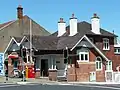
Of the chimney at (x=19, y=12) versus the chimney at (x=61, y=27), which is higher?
the chimney at (x=19, y=12)

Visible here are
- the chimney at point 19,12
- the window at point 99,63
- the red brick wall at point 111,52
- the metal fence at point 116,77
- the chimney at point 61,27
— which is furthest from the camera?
the chimney at point 19,12

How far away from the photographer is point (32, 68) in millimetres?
51562

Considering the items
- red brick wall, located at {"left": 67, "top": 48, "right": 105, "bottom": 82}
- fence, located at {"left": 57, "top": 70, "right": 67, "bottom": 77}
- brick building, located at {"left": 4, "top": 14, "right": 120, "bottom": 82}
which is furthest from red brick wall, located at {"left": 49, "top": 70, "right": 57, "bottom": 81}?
red brick wall, located at {"left": 67, "top": 48, "right": 105, "bottom": 82}

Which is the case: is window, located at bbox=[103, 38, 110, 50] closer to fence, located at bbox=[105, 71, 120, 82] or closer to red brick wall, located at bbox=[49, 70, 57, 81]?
fence, located at bbox=[105, 71, 120, 82]

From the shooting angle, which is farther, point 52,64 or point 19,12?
point 19,12

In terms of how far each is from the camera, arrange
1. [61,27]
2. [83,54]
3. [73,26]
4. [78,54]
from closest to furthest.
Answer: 1. [78,54]
2. [83,54]
3. [73,26]
4. [61,27]

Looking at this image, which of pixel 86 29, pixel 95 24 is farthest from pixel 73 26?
pixel 95 24

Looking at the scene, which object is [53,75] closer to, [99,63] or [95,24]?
[99,63]

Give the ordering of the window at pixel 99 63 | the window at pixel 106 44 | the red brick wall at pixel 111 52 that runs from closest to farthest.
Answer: the window at pixel 99 63 < the red brick wall at pixel 111 52 < the window at pixel 106 44

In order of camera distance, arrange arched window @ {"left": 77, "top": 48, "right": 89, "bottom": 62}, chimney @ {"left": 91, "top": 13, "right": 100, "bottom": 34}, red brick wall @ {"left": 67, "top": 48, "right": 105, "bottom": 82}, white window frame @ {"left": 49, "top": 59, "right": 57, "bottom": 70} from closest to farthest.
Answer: red brick wall @ {"left": 67, "top": 48, "right": 105, "bottom": 82} < arched window @ {"left": 77, "top": 48, "right": 89, "bottom": 62} < white window frame @ {"left": 49, "top": 59, "right": 57, "bottom": 70} < chimney @ {"left": 91, "top": 13, "right": 100, "bottom": 34}

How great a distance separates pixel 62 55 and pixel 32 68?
4496mm

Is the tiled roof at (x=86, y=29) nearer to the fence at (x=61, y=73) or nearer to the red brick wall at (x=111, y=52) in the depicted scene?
the red brick wall at (x=111, y=52)

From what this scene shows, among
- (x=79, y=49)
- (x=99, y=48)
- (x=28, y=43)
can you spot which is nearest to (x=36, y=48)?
(x=28, y=43)

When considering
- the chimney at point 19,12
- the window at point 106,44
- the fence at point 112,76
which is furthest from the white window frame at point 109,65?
the chimney at point 19,12
